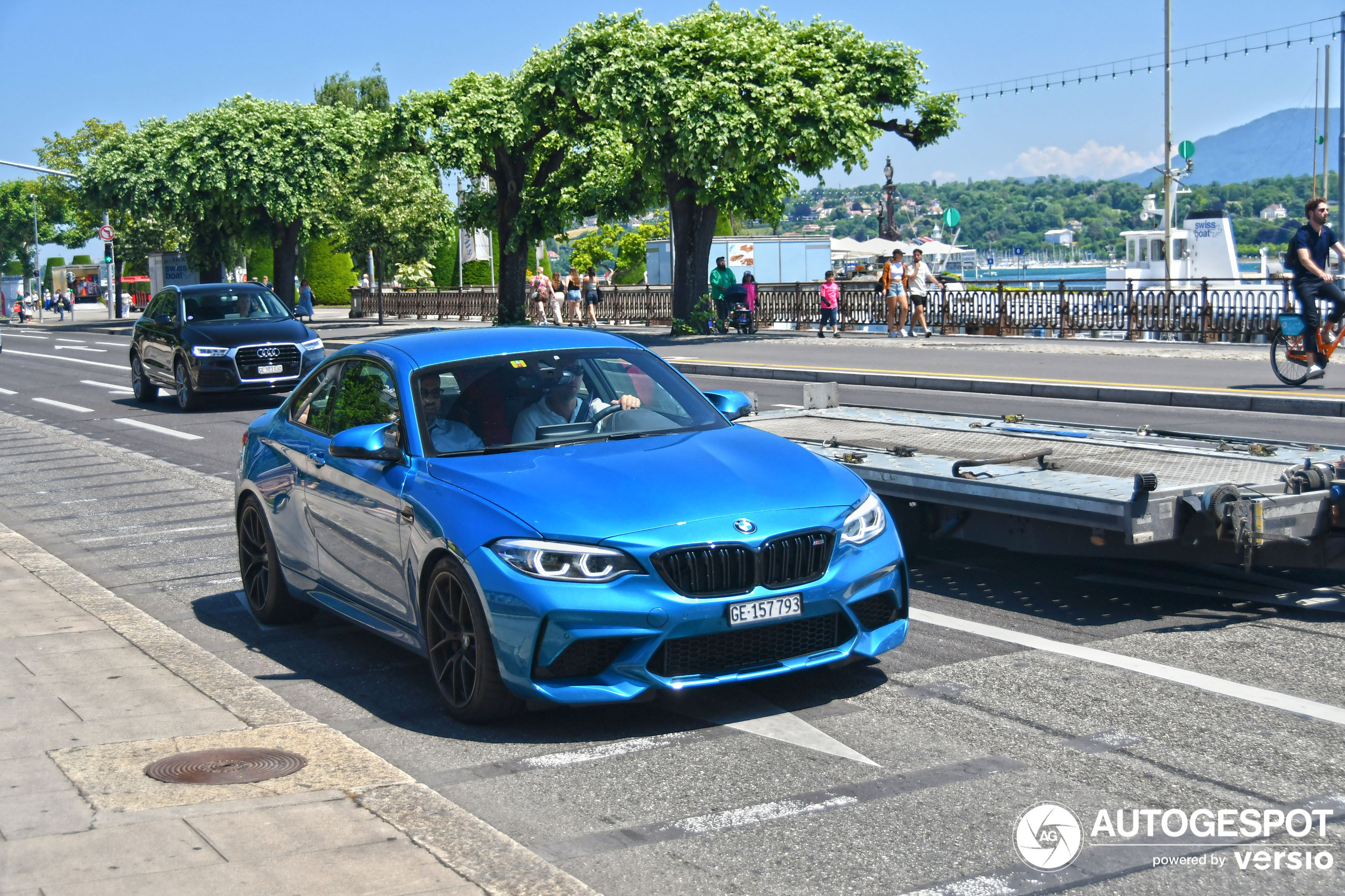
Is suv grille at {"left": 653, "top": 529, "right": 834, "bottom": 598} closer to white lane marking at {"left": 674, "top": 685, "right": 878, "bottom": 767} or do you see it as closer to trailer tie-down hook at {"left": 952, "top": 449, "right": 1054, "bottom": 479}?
white lane marking at {"left": 674, "top": 685, "right": 878, "bottom": 767}

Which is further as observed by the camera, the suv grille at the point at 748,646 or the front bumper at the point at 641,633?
the suv grille at the point at 748,646

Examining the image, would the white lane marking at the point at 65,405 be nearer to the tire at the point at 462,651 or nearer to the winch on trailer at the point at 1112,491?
the winch on trailer at the point at 1112,491

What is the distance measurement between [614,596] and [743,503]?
0.62 m

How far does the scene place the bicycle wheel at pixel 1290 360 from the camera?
671 inches

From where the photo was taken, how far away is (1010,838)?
13.4ft

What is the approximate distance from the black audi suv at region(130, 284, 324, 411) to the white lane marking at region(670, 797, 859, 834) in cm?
1658

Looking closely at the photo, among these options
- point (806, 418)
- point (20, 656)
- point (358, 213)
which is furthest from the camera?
point (358, 213)

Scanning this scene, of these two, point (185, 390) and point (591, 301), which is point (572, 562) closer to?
point (185, 390)

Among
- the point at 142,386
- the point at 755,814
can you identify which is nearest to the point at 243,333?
the point at 142,386

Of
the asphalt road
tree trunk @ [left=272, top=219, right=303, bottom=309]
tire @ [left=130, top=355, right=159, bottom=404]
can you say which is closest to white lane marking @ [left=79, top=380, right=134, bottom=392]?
tire @ [left=130, top=355, right=159, bottom=404]

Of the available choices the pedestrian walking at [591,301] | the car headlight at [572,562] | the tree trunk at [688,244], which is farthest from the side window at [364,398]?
the pedestrian walking at [591,301]

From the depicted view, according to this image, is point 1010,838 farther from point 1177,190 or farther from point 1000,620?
point 1177,190

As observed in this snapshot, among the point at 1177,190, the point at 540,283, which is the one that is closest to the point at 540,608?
the point at 540,283

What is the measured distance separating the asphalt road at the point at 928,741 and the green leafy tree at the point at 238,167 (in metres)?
43.6
